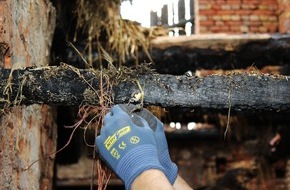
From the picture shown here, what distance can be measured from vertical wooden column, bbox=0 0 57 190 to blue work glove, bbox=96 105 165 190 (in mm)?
427

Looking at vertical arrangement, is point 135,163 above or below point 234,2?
below

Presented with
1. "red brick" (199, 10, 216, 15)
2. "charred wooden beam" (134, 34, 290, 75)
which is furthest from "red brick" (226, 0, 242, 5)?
"charred wooden beam" (134, 34, 290, 75)

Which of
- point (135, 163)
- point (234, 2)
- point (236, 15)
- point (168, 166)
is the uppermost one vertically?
point (234, 2)

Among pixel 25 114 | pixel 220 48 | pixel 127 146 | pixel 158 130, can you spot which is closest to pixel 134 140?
pixel 127 146

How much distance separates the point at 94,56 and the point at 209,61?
2.86ft

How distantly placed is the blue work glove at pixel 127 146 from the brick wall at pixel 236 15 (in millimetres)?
3849

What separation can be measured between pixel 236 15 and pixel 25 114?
3781 mm

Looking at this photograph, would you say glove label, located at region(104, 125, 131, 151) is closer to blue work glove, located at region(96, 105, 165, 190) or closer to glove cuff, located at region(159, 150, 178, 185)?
blue work glove, located at region(96, 105, 165, 190)

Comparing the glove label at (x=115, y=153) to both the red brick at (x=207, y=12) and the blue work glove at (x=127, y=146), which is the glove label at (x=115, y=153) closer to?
the blue work glove at (x=127, y=146)

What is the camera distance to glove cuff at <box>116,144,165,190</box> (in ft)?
4.54

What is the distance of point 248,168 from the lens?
5062mm

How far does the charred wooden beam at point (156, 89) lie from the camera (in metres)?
1.54

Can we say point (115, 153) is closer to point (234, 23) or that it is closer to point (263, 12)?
point (234, 23)

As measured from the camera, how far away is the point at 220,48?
3.16 m
